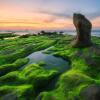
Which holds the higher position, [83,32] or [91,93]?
[83,32]

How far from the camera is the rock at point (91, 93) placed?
1158 inches

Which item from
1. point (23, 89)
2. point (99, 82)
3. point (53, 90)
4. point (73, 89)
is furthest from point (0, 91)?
point (99, 82)

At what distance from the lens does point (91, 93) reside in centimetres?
2988

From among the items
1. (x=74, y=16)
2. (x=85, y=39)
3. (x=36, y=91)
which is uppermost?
(x=74, y=16)

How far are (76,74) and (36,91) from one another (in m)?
5.91

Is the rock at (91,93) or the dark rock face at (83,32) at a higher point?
the dark rock face at (83,32)

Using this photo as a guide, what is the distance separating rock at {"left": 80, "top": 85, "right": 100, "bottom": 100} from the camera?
29.4 m

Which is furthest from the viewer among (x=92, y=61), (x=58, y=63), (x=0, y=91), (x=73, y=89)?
(x=58, y=63)

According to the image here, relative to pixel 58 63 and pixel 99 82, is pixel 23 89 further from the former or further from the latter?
pixel 58 63

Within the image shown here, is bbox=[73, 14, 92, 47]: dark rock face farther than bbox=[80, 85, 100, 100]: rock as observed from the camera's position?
Yes

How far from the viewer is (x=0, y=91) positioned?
34219 millimetres

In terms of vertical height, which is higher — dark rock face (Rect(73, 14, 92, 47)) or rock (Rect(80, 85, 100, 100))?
dark rock face (Rect(73, 14, 92, 47))

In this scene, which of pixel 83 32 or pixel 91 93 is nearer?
pixel 91 93

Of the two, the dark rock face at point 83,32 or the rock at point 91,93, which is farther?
the dark rock face at point 83,32
